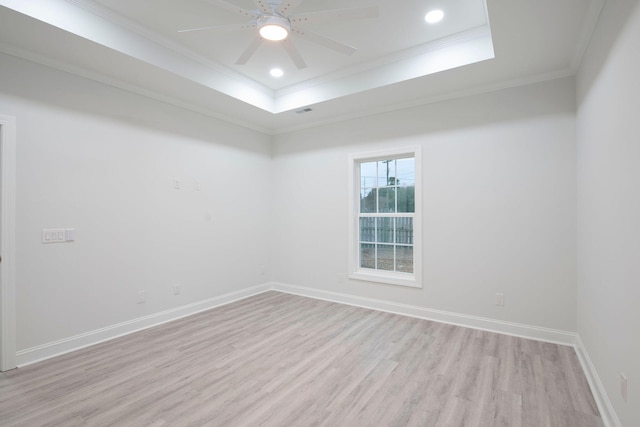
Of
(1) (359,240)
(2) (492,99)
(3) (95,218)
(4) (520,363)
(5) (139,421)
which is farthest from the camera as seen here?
(1) (359,240)

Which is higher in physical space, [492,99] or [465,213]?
[492,99]

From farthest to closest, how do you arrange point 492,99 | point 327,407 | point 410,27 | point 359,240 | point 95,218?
1. point 359,240
2. point 492,99
3. point 95,218
4. point 410,27
5. point 327,407

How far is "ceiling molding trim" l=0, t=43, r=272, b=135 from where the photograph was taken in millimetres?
2691

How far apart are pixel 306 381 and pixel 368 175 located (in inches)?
116

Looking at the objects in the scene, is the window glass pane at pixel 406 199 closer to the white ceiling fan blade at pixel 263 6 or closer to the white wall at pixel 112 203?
the white wall at pixel 112 203

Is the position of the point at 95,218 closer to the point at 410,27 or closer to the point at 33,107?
the point at 33,107

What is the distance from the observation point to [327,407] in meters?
2.10

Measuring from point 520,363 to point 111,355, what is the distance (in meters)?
3.68

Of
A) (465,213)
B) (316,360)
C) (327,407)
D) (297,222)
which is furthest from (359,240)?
(327,407)

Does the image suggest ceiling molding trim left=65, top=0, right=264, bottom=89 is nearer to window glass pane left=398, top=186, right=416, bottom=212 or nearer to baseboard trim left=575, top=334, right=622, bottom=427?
window glass pane left=398, top=186, right=416, bottom=212

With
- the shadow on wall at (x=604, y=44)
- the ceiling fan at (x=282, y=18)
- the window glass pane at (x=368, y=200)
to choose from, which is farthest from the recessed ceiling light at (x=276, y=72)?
the shadow on wall at (x=604, y=44)

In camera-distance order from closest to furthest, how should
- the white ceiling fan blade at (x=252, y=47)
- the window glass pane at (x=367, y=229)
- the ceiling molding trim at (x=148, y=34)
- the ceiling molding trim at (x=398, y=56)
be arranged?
the white ceiling fan blade at (x=252, y=47), the ceiling molding trim at (x=148, y=34), the ceiling molding trim at (x=398, y=56), the window glass pane at (x=367, y=229)

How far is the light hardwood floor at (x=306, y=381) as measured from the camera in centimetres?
200

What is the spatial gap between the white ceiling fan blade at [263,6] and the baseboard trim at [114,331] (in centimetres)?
336
